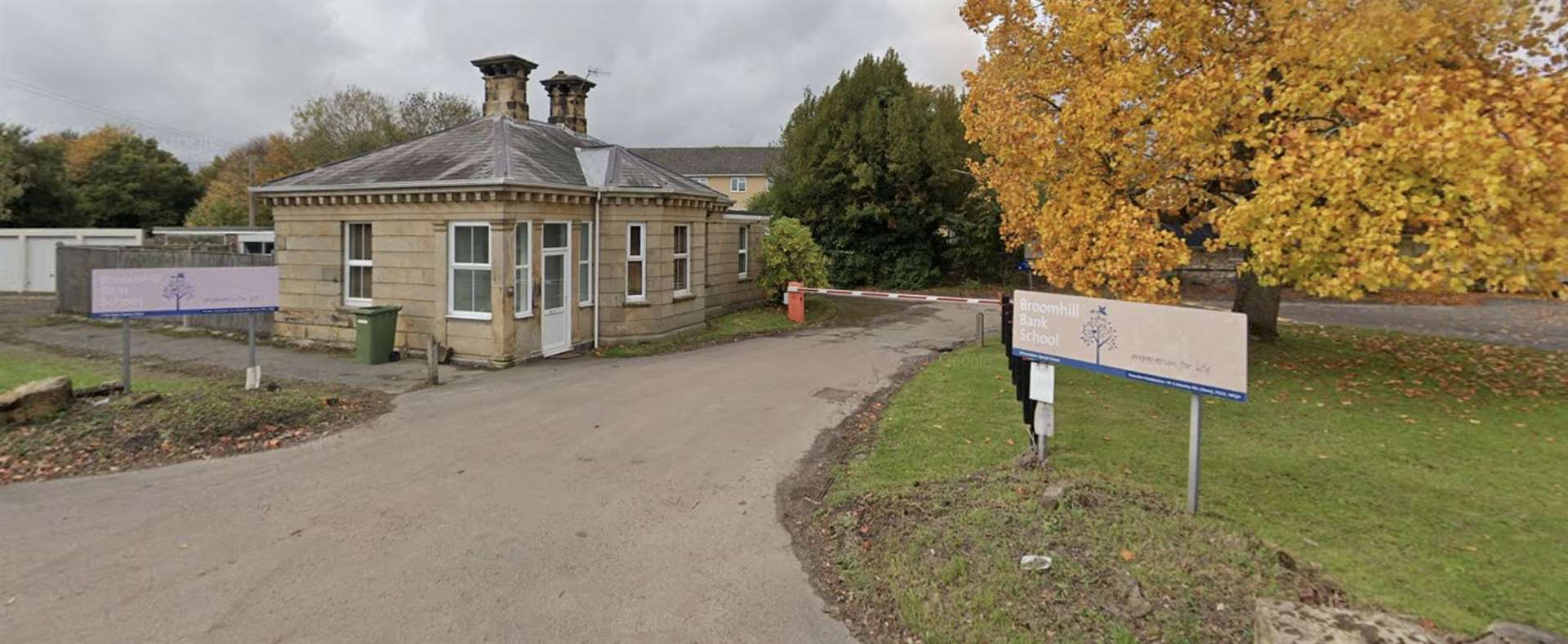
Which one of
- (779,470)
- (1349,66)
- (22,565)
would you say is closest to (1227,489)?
(779,470)

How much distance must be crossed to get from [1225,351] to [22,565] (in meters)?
8.80

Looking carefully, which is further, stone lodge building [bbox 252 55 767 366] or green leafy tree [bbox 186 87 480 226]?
green leafy tree [bbox 186 87 480 226]

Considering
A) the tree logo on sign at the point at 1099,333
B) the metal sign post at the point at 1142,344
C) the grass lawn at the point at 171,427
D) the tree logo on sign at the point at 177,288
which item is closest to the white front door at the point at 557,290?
the grass lawn at the point at 171,427

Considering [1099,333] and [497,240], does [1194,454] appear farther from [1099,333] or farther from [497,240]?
[497,240]

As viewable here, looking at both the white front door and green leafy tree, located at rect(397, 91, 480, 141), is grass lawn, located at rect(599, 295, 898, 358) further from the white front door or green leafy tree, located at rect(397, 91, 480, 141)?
green leafy tree, located at rect(397, 91, 480, 141)

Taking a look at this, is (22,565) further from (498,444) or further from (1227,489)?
(1227,489)

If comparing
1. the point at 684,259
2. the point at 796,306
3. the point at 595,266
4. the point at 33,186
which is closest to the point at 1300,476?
the point at 595,266

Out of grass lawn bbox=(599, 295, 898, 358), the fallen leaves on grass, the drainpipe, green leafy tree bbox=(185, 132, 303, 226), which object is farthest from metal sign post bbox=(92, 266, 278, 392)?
green leafy tree bbox=(185, 132, 303, 226)

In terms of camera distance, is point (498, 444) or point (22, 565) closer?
point (22, 565)

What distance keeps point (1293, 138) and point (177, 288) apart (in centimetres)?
1510

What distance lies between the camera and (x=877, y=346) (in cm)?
1673

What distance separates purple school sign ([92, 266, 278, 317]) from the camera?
32.9 feet

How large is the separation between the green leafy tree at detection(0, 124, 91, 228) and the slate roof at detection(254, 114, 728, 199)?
31476 millimetres

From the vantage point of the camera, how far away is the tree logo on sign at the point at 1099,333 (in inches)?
247
